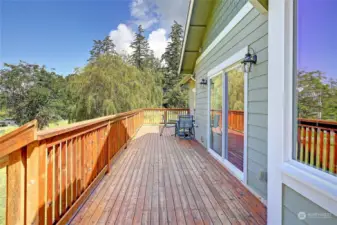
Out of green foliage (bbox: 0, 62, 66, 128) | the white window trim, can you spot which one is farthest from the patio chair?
green foliage (bbox: 0, 62, 66, 128)

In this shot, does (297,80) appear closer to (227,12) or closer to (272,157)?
(272,157)

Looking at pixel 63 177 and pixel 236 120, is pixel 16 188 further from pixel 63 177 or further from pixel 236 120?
pixel 236 120

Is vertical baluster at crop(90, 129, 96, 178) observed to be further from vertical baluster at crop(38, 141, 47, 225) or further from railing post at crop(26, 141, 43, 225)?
railing post at crop(26, 141, 43, 225)

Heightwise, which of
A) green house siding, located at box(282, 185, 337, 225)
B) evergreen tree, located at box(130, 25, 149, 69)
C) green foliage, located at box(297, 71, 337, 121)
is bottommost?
green house siding, located at box(282, 185, 337, 225)

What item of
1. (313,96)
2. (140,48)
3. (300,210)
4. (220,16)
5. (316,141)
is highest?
(140,48)

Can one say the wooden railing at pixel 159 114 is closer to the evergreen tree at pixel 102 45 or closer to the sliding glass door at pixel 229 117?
the sliding glass door at pixel 229 117

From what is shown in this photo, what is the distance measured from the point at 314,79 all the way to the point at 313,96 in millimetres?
148

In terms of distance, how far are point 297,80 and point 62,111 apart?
76.0 ft

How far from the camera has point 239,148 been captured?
3.68 metres

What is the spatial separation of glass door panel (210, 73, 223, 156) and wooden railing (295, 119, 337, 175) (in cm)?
257

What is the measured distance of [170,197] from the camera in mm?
2848

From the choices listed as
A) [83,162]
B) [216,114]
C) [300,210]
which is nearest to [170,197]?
[83,162]

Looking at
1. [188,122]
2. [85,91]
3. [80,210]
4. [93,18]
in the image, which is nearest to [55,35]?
[93,18]

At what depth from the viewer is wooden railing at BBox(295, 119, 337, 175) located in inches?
70.1
